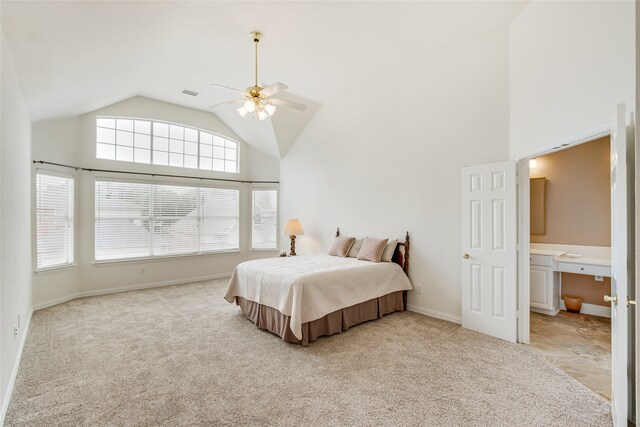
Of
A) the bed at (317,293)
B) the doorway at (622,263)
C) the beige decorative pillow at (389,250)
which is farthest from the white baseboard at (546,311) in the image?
the doorway at (622,263)

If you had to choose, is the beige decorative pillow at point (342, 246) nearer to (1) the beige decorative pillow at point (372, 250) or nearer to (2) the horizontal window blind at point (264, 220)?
(1) the beige decorative pillow at point (372, 250)

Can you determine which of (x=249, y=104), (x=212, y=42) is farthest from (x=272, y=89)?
(x=212, y=42)

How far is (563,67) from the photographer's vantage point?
8.67ft

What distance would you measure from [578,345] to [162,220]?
261 inches

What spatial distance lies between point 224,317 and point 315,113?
4075 mm

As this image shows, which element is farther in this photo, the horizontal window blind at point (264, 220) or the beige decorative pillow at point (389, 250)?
the horizontal window blind at point (264, 220)

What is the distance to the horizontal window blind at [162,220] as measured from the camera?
5.57 metres

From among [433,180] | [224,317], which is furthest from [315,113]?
[224,317]

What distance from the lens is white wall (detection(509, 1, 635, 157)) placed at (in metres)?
2.04

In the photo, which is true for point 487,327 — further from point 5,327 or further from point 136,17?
point 136,17

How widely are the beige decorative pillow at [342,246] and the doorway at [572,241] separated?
103 inches

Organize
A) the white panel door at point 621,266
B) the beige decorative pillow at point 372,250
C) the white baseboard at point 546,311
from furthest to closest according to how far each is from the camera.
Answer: the beige decorative pillow at point 372,250 < the white baseboard at point 546,311 < the white panel door at point 621,266

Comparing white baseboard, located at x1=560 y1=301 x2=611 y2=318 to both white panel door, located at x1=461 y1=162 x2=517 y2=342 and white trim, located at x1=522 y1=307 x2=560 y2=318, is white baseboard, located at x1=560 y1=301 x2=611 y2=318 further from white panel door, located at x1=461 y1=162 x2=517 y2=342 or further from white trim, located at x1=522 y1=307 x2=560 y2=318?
white panel door, located at x1=461 y1=162 x2=517 y2=342

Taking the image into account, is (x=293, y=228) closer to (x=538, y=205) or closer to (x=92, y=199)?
(x=92, y=199)
